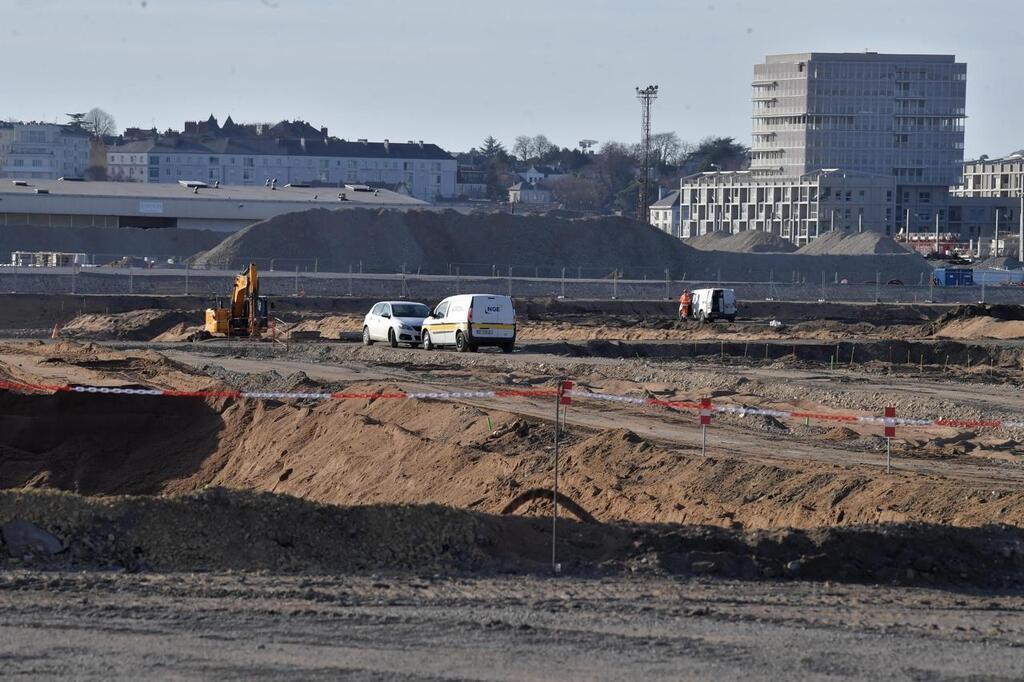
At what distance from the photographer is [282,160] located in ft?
563

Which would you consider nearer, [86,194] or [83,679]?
[83,679]

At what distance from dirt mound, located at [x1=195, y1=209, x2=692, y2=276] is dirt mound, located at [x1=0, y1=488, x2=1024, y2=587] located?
237 ft

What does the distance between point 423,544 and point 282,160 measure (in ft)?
534

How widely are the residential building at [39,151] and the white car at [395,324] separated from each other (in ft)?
515

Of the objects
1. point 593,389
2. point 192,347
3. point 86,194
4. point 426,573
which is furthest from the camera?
point 86,194

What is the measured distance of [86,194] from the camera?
103 metres

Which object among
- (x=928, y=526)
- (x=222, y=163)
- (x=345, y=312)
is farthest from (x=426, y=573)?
(x=222, y=163)

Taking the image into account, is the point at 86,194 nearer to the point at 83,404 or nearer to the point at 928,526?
the point at 83,404

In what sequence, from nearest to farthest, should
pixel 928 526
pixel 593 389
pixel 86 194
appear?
pixel 928 526
pixel 593 389
pixel 86 194

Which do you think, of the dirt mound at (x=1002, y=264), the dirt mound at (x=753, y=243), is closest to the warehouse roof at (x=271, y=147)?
the dirt mound at (x=753, y=243)

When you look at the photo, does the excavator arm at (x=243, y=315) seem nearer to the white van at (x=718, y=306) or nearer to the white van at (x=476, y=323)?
the white van at (x=476, y=323)

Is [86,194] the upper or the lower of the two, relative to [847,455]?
upper

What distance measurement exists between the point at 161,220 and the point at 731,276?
42.0 metres

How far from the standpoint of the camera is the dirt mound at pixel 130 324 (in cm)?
4881
